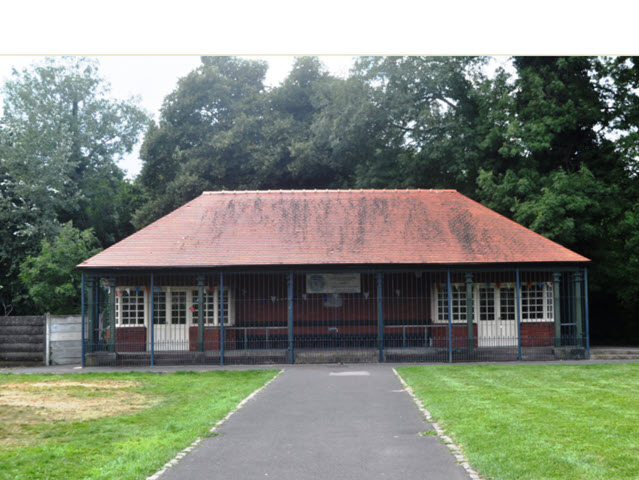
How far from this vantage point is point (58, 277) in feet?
92.2

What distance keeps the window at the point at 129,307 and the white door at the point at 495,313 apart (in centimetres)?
1121

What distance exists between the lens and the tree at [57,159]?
3341cm

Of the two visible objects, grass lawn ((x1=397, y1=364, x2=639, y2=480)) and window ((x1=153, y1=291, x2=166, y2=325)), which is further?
window ((x1=153, y1=291, x2=166, y2=325))

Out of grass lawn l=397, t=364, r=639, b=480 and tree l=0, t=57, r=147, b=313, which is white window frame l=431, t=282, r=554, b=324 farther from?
tree l=0, t=57, r=147, b=313

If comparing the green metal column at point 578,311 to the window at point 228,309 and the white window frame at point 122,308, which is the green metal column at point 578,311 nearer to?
the window at point 228,309

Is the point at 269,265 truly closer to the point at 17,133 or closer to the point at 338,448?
the point at 338,448

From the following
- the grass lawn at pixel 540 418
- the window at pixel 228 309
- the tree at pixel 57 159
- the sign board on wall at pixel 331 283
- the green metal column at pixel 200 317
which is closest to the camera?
the grass lawn at pixel 540 418

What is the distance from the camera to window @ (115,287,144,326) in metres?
23.0

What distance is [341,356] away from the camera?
68.1ft

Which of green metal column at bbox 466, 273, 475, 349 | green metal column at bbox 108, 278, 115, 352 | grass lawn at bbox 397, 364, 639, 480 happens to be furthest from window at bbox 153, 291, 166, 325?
green metal column at bbox 466, 273, 475, 349

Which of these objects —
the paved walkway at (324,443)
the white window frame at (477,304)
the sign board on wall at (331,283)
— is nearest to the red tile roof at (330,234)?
the sign board on wall at (331,283)

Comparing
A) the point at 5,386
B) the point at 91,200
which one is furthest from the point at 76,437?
the point at 91,200

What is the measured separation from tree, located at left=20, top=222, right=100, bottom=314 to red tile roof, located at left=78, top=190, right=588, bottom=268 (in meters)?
5.86

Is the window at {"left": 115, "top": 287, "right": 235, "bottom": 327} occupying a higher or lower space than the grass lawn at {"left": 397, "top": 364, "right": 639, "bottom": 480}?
higher
